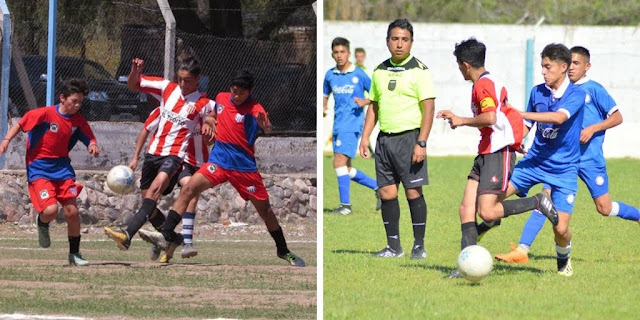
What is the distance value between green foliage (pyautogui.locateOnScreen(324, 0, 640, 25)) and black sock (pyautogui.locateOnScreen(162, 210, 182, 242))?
16.0 metres

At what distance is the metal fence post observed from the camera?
46.1 feet

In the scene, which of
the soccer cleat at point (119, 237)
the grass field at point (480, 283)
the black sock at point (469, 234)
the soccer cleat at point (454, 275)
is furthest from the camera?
the soccer cleat at point (119, 237)

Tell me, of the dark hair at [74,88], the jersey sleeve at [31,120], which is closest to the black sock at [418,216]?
the dark hair at [74,88]

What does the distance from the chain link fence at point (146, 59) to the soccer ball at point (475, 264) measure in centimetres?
751

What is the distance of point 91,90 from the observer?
45.7ft

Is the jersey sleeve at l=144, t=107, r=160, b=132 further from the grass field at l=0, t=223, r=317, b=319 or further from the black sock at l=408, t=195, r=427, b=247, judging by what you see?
the black sock at l=408, t=195, r=427, b=247

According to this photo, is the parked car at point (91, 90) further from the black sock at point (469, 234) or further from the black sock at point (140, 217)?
Answer: the black sock at point (469, 234)

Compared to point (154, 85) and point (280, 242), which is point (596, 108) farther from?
point (154, 85)

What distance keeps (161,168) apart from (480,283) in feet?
12.4

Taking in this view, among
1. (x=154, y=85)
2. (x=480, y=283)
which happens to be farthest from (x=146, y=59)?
(x=480, y=283)

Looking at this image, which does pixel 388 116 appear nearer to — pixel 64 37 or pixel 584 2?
pixel 64 37

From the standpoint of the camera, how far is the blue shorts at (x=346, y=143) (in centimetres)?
1334

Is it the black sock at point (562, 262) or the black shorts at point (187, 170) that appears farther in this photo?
the black shorts at point (187, 170)

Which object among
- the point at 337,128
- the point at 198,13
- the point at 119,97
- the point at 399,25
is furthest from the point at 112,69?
the point at 399,25
